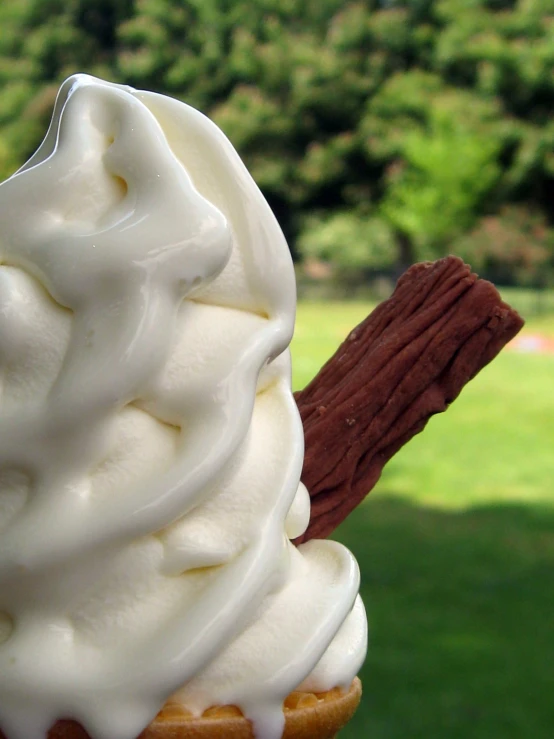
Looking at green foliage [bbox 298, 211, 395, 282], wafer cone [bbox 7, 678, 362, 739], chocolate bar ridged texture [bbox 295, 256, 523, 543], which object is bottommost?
green foliage [bbox 298, 211, 395, 282]

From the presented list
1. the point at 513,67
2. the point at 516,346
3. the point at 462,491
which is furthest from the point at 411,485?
the point at 513,67

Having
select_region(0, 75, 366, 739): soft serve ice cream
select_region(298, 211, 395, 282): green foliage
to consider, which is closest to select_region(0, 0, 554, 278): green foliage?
select_region(298, 211, 395, 282): green foliage

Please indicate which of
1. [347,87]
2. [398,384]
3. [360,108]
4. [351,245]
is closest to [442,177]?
[360,108]

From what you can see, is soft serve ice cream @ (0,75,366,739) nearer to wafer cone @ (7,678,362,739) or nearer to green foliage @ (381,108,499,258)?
wafer cone @ (7,678,362,739)

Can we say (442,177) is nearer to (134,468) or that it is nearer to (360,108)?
(360,108)

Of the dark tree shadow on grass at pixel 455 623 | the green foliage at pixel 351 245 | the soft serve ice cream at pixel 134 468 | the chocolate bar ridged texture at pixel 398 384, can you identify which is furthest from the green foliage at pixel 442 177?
the soft serve ice cream at pixel 134 468

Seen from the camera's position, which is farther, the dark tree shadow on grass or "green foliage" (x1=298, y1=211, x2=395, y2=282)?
"green foliage" (x1=298, y1=211, x2=395, y2=282)

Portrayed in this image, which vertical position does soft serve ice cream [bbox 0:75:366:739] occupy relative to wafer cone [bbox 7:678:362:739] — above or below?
above
